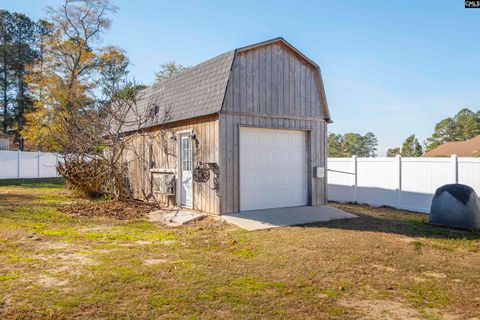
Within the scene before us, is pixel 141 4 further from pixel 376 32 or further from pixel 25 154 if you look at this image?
pixel 25 154

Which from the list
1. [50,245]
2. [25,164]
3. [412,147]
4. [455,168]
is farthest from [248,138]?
[412,147]

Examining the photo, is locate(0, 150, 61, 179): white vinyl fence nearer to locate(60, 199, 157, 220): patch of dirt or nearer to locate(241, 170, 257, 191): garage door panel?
locate(60, 199, 157, 220): patch of dirt

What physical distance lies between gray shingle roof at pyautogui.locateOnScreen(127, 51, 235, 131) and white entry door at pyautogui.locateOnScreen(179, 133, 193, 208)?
67 centimetres

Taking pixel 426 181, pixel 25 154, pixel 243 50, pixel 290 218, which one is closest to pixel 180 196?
pixel 290 218

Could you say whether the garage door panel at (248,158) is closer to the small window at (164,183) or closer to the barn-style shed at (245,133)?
the barn-style shed at (245,133)

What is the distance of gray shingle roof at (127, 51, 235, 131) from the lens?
27.0 feet

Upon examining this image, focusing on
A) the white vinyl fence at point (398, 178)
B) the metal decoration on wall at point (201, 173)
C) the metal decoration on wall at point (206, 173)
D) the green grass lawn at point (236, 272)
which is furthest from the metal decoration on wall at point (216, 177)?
the white vinyl fence at point (398, 178)

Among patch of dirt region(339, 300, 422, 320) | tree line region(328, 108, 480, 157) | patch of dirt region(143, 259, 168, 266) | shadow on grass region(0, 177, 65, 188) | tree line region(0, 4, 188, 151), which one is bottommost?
patch of dirt region(339, 300, 422, 320)

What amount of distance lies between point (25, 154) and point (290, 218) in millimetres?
19768

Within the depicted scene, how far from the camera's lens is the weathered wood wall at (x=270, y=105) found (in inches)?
317

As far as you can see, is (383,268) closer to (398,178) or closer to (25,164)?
(398,178)

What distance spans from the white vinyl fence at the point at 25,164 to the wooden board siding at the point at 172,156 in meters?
10.3

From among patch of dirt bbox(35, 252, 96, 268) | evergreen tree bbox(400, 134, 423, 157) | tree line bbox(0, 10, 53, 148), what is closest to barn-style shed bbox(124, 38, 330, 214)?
patch of dirt bbox(35, 252, 96, 268)

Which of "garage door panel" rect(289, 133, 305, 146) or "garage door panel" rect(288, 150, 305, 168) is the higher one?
"garage door panel" rect(289, 133, 305, 146)
